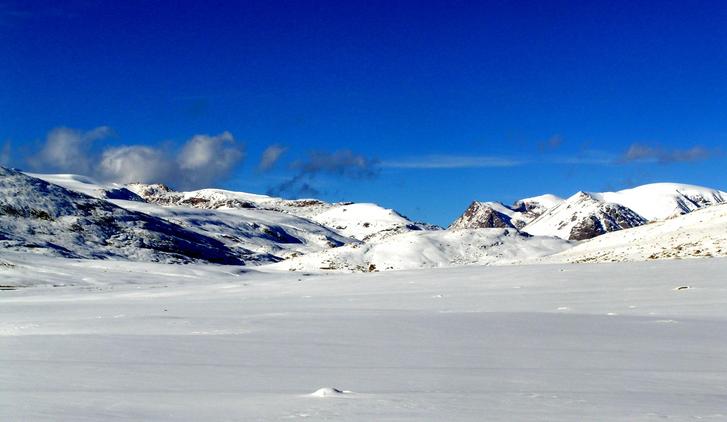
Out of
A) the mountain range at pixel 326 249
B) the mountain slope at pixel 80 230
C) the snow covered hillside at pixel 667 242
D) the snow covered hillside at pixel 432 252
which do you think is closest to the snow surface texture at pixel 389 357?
the snow covered hillside at pixel 667 242

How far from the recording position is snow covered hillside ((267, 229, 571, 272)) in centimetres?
8037

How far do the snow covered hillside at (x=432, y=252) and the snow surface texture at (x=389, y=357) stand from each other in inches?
2132

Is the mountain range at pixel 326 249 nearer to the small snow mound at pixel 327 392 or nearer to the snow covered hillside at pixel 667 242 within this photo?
the snow covered hillside at pixel 667 242

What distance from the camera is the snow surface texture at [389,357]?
7.65m

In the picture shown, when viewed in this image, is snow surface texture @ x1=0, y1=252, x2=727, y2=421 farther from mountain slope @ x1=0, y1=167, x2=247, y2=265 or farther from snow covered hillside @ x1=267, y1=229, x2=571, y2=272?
mountain slope @ x1=0, y1=167, x2=247, y2=265

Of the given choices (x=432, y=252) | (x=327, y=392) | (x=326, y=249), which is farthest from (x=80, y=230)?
(x=327, y=392)

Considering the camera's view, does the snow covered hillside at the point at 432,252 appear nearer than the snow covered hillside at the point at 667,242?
No

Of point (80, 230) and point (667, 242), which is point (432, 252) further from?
point (80, 230)

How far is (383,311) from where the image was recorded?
21172 mm

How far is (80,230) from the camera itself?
10725 cm

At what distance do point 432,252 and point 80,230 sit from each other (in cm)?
5482

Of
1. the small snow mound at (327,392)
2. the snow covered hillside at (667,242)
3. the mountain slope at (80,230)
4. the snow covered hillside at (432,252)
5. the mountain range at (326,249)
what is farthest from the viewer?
the mountain slope at (80,230)

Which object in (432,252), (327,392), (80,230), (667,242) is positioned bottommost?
(327,392)

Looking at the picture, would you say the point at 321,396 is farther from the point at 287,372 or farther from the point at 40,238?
the point at 40,238
